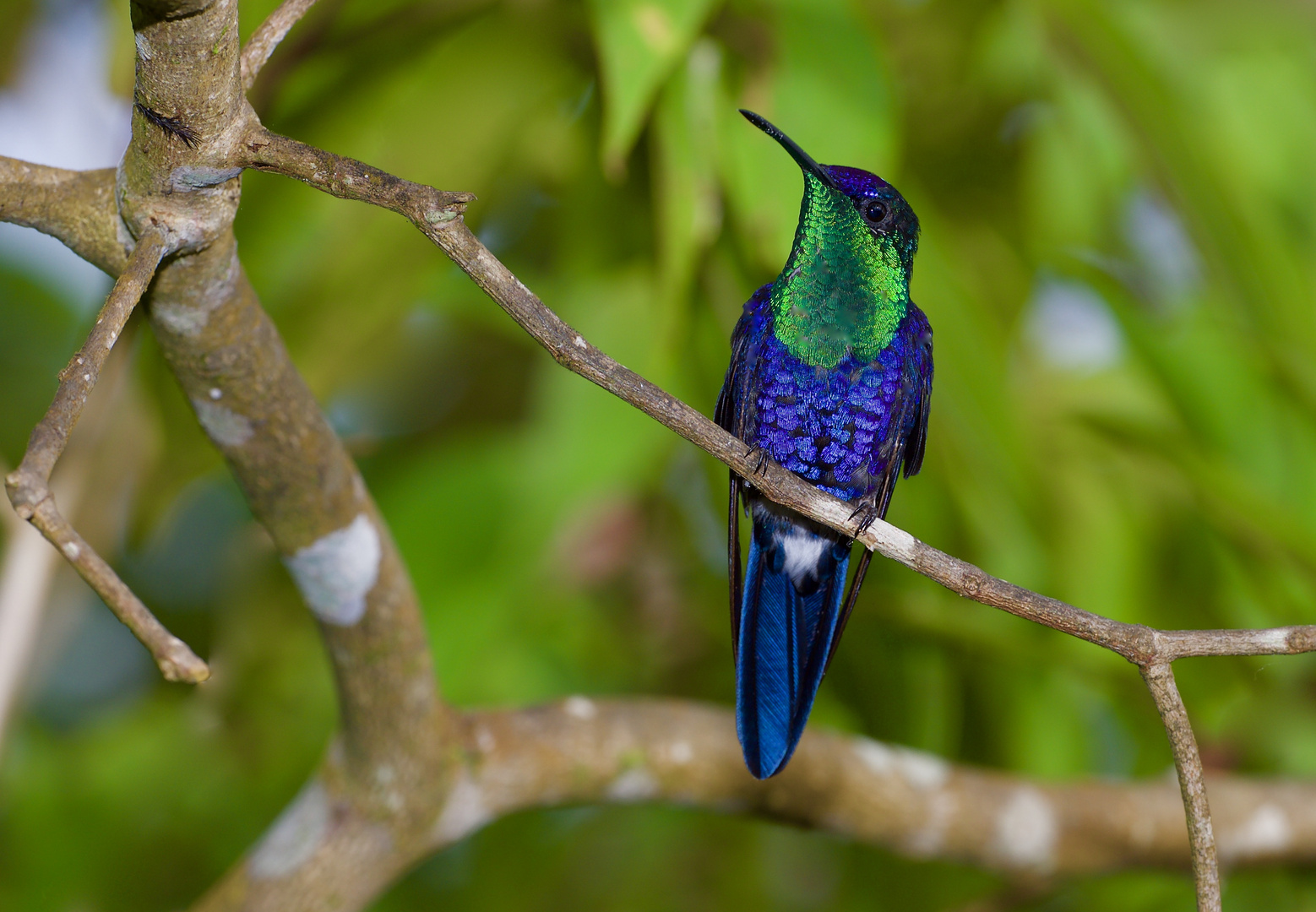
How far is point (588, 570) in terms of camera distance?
305cm

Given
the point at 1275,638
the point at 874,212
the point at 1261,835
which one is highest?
the point at 874,212

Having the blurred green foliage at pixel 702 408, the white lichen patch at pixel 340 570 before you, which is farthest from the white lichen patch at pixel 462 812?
the blurred green foliage at pixel 702 408

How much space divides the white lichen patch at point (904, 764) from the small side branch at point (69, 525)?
4.94 feet

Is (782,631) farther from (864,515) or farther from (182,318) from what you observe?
(182,318)

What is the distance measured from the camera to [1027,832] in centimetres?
208

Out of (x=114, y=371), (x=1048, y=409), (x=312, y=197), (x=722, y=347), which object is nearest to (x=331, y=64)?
(x=312, y=197)

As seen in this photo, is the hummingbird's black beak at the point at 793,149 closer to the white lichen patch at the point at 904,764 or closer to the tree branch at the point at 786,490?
the tree branch at the point at 786,490

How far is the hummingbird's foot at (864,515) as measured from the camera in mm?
1044

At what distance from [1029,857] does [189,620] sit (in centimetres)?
215

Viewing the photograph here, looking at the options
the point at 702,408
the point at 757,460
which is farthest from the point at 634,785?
the point at 757,460

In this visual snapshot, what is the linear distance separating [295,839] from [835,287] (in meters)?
1.11

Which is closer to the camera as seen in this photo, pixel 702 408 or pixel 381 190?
pixel 381 190

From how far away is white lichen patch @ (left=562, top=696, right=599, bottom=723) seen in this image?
1.83 meters

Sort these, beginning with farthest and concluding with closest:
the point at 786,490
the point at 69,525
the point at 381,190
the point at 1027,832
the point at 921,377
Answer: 1. the point at 1027,832
2. the point at 921,377
3. the point at 786,490
4. the point at 381,190
5. the point at 69,525
